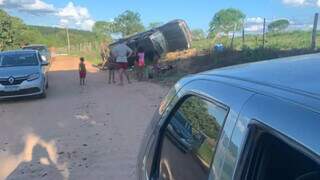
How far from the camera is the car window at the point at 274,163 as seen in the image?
1.90 m

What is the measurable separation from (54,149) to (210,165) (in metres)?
7.57

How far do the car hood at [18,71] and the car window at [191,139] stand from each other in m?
15.3

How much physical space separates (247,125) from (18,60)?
17661 millimetres

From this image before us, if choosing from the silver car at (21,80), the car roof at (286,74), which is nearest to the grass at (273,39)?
the silver car at (21,80)

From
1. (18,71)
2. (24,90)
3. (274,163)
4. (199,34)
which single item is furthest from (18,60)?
(199,34)

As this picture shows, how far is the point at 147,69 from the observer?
24.0m

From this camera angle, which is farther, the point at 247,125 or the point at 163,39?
the point at 163,39

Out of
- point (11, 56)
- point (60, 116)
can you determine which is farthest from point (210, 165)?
point (11, 56)

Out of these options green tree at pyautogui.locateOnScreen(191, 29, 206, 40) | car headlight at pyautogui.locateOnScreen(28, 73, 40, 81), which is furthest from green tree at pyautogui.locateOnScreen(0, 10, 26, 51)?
car headlight at pyautogui.locateOnScreen(28, 73, 40, 81)

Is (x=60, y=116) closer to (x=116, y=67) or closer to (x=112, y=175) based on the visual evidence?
(x=112, y=175)

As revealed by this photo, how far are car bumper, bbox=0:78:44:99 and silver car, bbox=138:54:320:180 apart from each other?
1505 centimetres

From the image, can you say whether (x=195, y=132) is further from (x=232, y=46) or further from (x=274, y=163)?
(x=232, y=46)

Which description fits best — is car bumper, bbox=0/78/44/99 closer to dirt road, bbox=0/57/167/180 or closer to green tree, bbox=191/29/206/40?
dirt road, bbox=0/57/167/180

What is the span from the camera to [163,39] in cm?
2953
